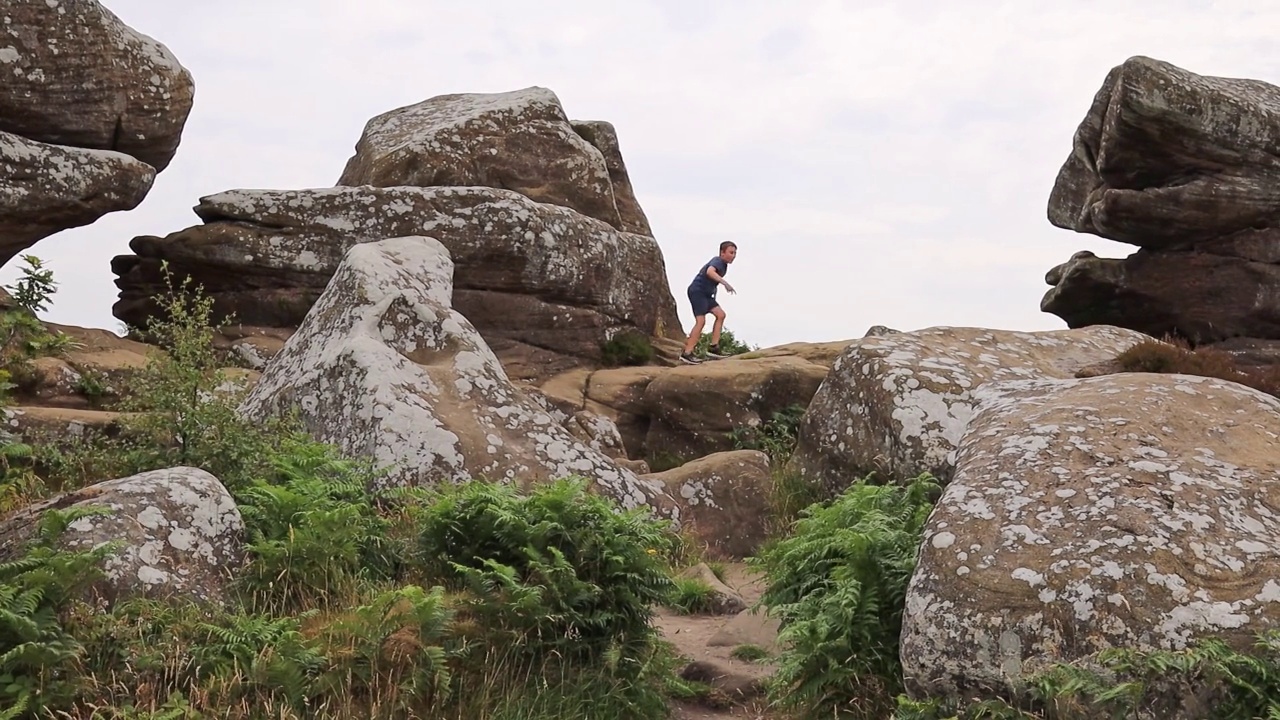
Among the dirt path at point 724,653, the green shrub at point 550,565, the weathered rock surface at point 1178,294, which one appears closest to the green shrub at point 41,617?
the green shrub at point 550,565

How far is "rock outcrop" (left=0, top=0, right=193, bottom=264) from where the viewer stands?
16.7 m

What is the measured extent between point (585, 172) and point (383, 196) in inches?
185

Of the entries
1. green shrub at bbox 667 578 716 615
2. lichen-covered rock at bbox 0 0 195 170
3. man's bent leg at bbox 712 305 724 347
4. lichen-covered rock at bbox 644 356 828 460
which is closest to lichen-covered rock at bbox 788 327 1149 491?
lichen-covered rock at bbox 644 356 828 460

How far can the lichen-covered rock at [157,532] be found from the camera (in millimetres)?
7512

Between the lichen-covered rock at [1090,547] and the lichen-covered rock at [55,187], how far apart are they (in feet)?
45.8

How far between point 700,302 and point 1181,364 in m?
9.03

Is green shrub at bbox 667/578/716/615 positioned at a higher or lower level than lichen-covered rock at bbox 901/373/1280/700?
lower

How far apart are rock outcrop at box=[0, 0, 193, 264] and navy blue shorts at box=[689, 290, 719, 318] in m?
9.20

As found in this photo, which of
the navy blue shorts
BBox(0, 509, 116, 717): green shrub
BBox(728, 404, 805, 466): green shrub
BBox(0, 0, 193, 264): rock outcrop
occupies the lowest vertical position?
BBox(0, 509, 116, 717): green shrub

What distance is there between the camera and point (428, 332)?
13.2 metres

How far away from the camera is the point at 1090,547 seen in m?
6.66

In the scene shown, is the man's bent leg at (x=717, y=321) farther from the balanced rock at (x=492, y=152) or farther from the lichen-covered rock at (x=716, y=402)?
the lichen-covered rock at (x=716, y=402)

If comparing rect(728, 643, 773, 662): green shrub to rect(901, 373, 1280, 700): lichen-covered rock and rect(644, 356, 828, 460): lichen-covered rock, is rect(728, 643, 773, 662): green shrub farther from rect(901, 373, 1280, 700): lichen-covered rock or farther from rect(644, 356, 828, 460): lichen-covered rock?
rect(644, 356, 828, 460): lichen-covered rock

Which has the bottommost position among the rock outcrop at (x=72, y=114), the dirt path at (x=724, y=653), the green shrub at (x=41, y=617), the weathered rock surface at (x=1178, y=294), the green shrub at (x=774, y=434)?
the dirt path at (x=724, y=653)
